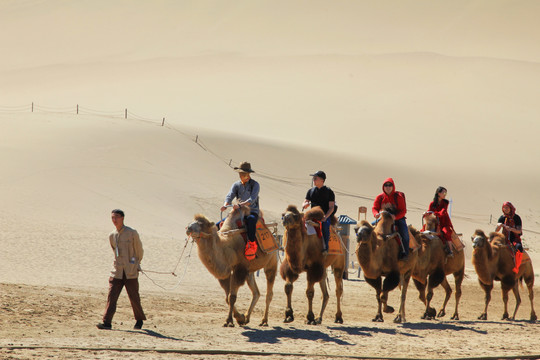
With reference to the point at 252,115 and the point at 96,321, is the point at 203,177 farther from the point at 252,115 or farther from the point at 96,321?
the point at 252,115

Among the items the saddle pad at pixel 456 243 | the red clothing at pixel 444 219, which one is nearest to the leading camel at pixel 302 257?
the red clothing at pixel 444 219

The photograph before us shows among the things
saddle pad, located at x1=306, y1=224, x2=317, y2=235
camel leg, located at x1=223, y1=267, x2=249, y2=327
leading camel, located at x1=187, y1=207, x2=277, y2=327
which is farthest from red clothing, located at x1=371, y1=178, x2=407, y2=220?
camel leg, located at x1=223, y1=267, x2=249, y2=327

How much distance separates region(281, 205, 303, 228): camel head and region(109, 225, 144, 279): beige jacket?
8.16ft

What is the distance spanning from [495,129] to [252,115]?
28171mm

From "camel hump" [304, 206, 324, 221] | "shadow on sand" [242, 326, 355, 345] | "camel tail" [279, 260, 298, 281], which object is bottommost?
"shadow on sand" [242, 326, 355, 345]

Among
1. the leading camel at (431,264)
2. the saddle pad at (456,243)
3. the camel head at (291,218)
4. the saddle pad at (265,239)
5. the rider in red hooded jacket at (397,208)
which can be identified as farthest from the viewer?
the saddle pad at (456,243)

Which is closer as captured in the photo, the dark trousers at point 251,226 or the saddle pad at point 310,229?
the dark trousers at point 251,226

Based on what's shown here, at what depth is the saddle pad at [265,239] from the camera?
13.7 meters

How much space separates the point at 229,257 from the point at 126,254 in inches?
69.2

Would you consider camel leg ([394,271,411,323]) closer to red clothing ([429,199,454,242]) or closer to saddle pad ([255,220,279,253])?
red clothing ([429,199,454,242])

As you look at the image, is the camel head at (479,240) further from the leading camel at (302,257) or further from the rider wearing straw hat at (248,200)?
the rider wearing straw hat at (248,200)

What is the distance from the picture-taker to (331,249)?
14.9m

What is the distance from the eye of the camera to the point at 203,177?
43.9m

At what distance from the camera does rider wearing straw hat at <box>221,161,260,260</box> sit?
44.2 ft
